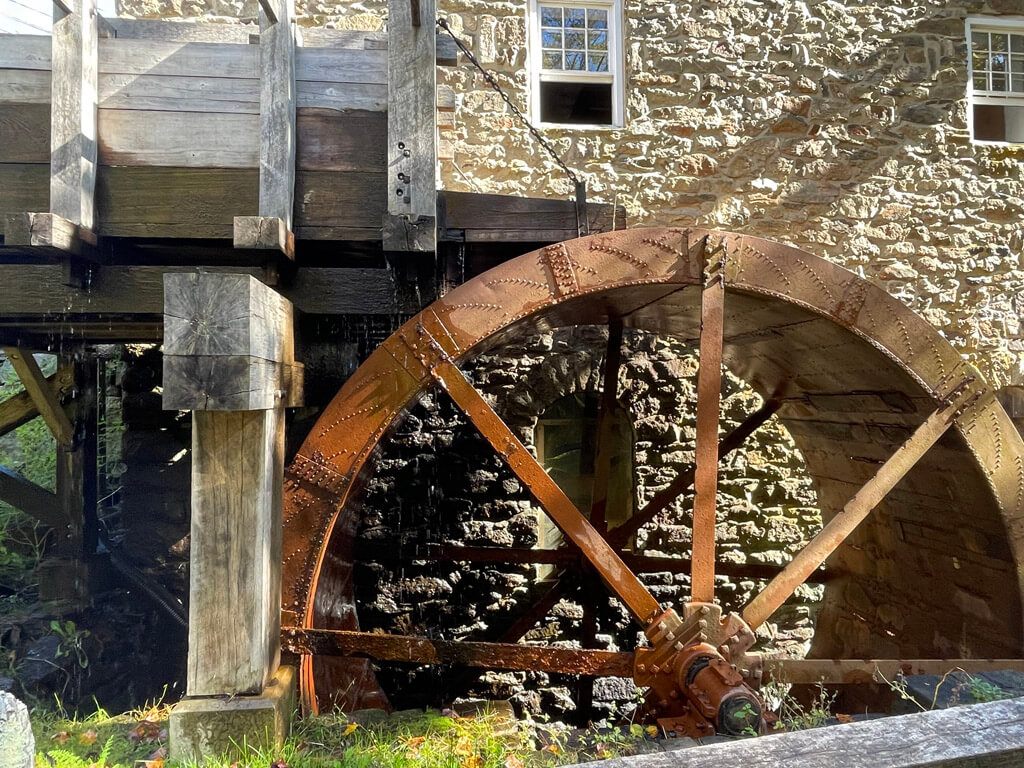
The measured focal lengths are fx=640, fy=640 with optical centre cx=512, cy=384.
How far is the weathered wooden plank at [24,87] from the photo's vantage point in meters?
2.38

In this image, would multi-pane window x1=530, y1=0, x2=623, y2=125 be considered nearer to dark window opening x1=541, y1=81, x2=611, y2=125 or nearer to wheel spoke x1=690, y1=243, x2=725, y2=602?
dark window opening x1=541, y1=81, x2=611, y2=125

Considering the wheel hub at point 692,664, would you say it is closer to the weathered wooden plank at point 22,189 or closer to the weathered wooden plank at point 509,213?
the weathered wooden plank at point 509,213

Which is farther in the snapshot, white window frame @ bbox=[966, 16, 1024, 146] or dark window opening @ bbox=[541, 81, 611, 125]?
white window frame @ bbox=[966, 16, 1024, 146]

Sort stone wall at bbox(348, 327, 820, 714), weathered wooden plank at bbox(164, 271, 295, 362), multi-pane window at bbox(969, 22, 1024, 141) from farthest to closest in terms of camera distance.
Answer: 1. multi-pane window at bbox(969, 22, 1024, 141)
2. stone wall at bbox(348, 327, 820, 714)
3. weathered wooden plank at bbox(164, 271, 295, 362)

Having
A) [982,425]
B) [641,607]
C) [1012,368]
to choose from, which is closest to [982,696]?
[982,425]

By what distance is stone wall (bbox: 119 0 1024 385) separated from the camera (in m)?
4.70

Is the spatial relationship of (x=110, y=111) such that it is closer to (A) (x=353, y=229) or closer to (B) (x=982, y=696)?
(A) (x=353, y=229)

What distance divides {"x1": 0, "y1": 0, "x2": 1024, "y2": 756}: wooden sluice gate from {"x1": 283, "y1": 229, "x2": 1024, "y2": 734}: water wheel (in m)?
0.01

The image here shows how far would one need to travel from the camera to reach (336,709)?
247 cm

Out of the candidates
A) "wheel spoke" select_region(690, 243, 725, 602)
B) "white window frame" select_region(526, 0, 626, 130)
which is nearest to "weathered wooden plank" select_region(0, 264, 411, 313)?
"wheel spoke" select_region(690, 243, 725, 602)

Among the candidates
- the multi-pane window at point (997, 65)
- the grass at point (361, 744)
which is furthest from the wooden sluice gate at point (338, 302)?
the multi-pane window at point (997, 65)

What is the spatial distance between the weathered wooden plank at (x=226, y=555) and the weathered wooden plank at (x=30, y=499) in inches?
131

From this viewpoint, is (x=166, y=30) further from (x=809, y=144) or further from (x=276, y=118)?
(x=809, y=144)

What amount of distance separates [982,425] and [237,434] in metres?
3.19
